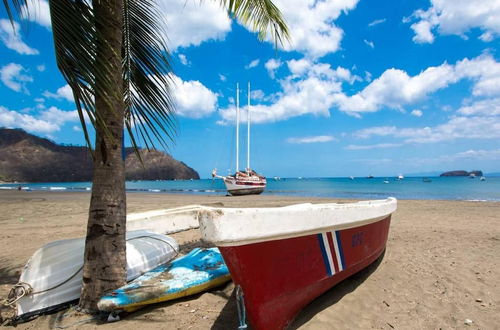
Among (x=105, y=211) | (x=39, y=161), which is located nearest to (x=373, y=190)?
(x=105, y=211)

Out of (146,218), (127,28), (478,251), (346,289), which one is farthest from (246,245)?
(478,251)

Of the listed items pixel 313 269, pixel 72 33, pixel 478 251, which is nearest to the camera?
pixel 72 33

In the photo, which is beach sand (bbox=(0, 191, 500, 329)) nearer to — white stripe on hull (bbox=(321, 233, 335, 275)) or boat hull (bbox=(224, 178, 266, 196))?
white stripe on hull (bbox=(321, 233, 335, 275))

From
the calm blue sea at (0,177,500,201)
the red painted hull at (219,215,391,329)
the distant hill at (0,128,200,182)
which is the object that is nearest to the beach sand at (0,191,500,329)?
the red painted hull at (219,215,391,329)

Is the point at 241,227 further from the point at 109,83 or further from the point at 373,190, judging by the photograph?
the point at 373,190

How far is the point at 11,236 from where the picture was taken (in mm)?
6887

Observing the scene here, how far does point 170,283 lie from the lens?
3.22 m

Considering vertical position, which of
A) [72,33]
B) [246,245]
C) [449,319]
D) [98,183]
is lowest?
[449,319]

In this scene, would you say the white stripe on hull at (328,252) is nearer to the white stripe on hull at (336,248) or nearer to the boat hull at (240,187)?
the white stripe on hull at (336,248)

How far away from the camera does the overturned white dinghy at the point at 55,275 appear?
303cm

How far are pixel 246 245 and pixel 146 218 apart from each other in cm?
394

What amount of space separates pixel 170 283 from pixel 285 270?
133 centimetres

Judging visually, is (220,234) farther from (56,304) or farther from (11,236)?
(11,236)

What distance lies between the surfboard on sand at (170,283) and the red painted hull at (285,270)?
103cm
